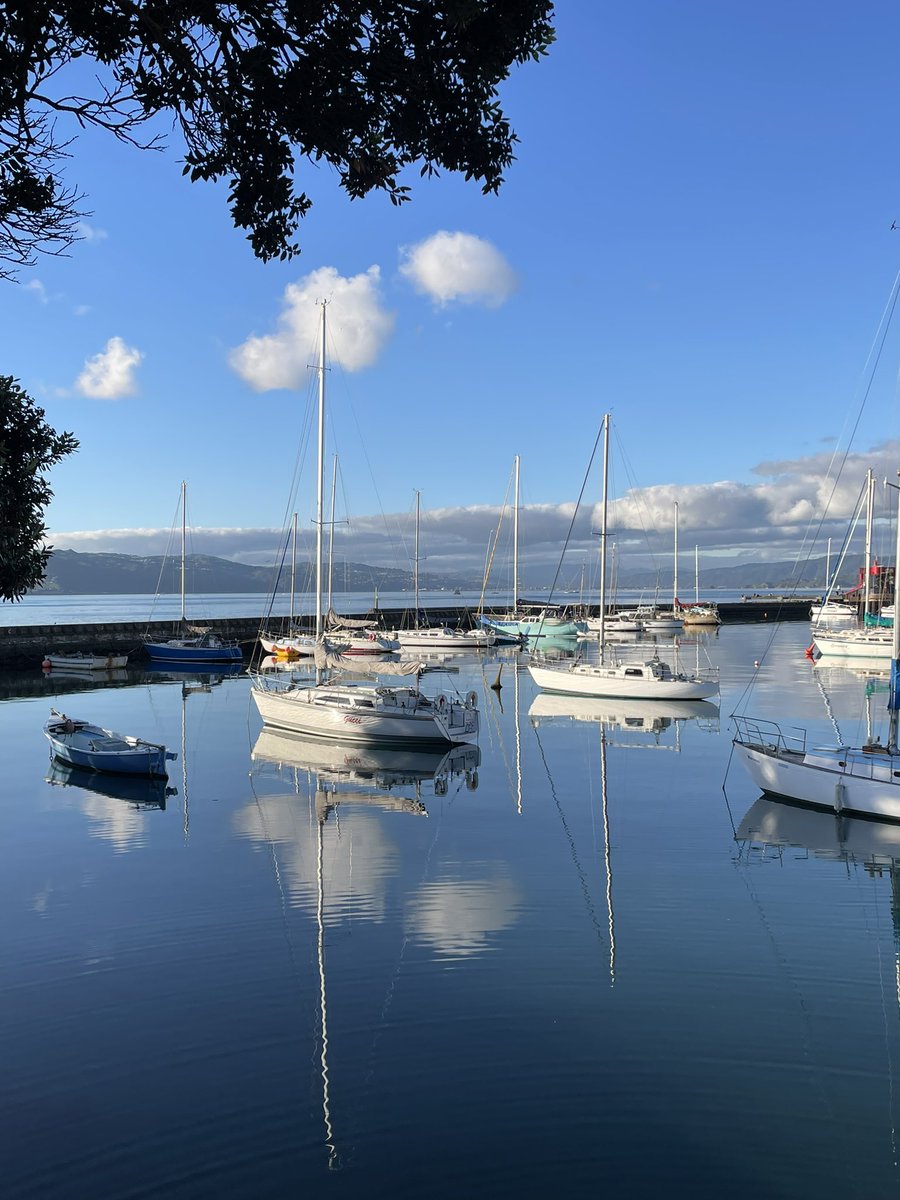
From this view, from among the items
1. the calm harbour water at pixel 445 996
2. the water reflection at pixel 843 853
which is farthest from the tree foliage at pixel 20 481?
the water reflection at pixel 843 853

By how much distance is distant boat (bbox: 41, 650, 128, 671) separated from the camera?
63.9 m

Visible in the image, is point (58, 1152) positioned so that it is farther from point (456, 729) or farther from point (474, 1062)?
point (456, 729)

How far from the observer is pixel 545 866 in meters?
18.8

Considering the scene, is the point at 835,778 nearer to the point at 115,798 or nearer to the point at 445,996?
the point at 445,996

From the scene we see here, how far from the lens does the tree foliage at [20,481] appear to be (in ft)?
30.3

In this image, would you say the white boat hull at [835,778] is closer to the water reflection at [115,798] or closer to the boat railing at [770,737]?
the boat railing at [770,737]

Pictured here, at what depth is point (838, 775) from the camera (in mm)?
22234

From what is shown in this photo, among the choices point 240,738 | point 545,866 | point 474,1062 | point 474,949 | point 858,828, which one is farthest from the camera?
point 240,738

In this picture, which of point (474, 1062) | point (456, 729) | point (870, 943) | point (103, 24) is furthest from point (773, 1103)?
point (456, 729)

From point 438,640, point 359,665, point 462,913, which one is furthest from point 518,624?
point 462,913

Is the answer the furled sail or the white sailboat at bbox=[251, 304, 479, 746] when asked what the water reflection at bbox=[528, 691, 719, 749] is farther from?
the furled sail

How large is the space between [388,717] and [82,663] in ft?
131

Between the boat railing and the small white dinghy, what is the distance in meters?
16.6

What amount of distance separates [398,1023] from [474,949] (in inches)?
101
